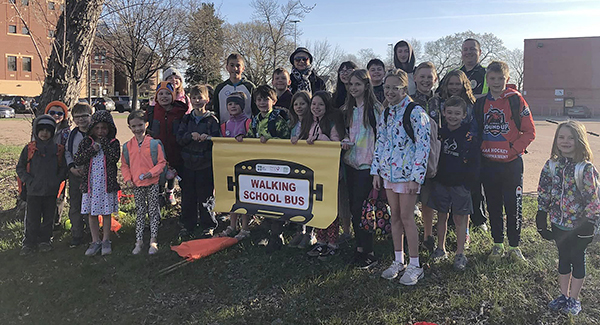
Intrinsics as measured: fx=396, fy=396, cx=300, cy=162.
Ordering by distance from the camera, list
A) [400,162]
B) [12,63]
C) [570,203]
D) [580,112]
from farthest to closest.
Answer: [12,63] → [580,112] → [400,162] → [570,203]

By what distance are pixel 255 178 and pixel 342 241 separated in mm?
1337

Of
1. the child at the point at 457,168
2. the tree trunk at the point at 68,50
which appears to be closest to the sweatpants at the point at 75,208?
the tree trunk at the point at 68,50

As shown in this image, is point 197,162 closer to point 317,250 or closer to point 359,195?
point 317,250

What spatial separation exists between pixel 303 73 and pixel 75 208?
3.57 meters

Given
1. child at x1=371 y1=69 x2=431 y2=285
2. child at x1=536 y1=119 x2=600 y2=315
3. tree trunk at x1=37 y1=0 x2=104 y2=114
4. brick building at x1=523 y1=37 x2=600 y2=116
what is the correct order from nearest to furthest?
child at x1=536 y1=119 x2=600 y2=315, child at x1=371 y1=69 x2=431 y2=285, tree trunk at x1=37 y1=0 x2=104 y2=114, brick building at x1=523 y1=37 x2=600 y2=116

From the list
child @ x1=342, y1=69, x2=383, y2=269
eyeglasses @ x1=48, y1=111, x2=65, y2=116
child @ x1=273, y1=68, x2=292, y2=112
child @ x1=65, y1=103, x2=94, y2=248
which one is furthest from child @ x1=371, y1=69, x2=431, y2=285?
eyeglasses @ x1=48, y1=111, x2=65, y2=116

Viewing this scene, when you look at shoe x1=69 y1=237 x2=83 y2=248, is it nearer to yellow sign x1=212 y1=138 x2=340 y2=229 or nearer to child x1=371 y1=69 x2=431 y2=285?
yellow sign x1=212 y1=138 x2=340 y2=229

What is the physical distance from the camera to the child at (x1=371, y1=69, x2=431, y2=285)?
3709 millimetres

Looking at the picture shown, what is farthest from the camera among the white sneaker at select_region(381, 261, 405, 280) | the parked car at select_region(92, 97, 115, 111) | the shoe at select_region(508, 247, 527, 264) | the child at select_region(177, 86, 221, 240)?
the parked car at select_region(92, 97, 115, 111)

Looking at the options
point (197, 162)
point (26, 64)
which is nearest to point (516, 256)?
point (197, 162)

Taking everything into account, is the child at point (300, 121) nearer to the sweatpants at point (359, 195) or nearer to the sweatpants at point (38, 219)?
the sweatpants at point (359, 195)

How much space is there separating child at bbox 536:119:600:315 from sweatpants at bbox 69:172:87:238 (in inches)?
210

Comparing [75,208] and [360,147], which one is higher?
[360,147]

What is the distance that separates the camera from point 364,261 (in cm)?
428
